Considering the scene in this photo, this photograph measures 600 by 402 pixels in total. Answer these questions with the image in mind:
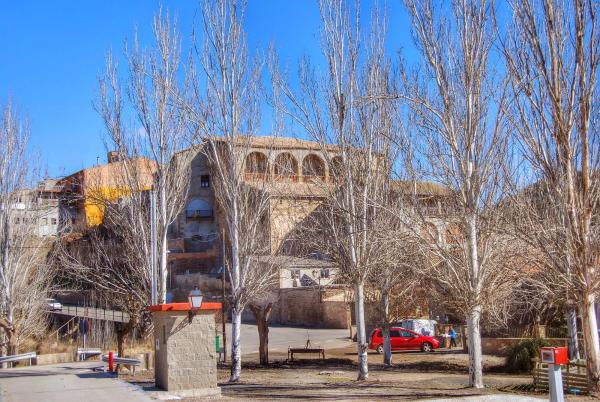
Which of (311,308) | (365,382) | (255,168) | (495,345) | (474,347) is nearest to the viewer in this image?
(474,347)

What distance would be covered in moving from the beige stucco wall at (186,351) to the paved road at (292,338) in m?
15.8

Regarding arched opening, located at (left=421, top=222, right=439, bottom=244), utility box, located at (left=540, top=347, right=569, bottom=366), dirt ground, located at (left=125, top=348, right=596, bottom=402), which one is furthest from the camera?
arched opening, located at (left=421, top=222, right=439, bottom=244)

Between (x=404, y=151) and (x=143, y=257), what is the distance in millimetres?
10404

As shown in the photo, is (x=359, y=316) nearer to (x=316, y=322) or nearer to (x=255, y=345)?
(x=255, y=345)

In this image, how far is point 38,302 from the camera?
2672cm

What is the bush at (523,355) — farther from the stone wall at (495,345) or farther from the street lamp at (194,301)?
the street lamp at (194,301)

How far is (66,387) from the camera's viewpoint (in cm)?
1490

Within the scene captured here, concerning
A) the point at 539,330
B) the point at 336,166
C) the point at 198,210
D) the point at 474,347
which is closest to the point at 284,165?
the point at 336,166

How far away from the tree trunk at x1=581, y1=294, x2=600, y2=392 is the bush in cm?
886

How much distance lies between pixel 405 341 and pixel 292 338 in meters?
7.42

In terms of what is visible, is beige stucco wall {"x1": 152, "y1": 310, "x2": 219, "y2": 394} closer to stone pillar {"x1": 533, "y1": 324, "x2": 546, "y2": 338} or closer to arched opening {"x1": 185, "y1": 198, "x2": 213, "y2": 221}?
stone pillar {"x1": 533, "y1": 324, "x2": 546, "y2": 338}

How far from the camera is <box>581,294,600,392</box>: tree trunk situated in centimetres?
1173

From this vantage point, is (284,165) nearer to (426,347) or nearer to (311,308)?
(426,347)

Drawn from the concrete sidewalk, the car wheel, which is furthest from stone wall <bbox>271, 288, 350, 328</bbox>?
the concrete sidewalk
